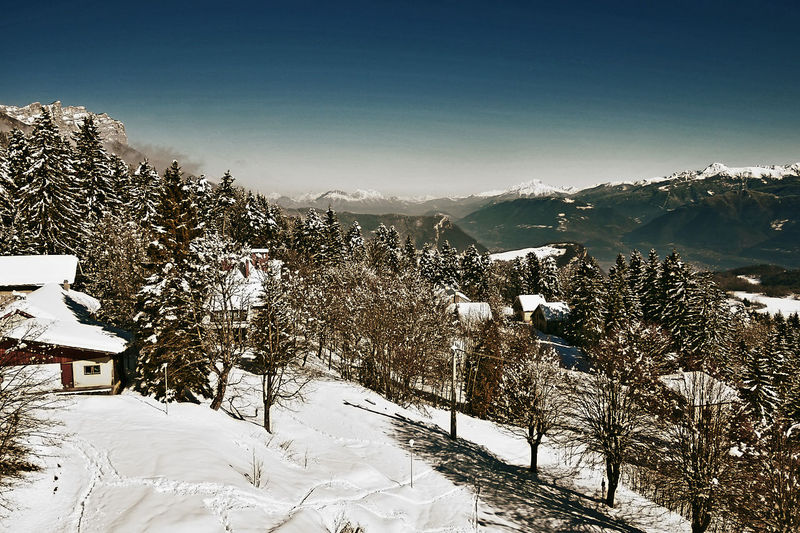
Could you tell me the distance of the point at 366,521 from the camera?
12508 mm

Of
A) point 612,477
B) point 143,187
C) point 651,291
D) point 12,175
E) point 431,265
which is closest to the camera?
point 612,477

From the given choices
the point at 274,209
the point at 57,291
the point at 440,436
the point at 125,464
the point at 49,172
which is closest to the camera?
the point at 125,464

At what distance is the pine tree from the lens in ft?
154

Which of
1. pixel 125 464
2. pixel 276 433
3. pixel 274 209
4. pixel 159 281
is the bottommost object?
pixel 276 433

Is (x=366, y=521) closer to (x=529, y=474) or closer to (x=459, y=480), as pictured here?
(x=459, y=480)

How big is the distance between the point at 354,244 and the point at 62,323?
5750 centimetres

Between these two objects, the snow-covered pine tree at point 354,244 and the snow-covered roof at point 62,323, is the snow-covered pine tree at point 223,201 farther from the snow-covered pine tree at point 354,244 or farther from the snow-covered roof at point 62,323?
the snow-covered roof at point 62,323

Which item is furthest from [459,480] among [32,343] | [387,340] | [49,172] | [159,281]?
[49,172]

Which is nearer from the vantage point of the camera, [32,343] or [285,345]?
[32,343]

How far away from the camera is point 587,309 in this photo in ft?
181

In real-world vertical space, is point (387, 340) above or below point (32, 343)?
below

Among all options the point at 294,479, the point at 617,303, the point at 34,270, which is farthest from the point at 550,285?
the point at 34,270

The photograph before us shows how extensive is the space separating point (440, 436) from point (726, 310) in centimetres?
5171

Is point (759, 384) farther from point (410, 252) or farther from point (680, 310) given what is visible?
point (410, 252)
